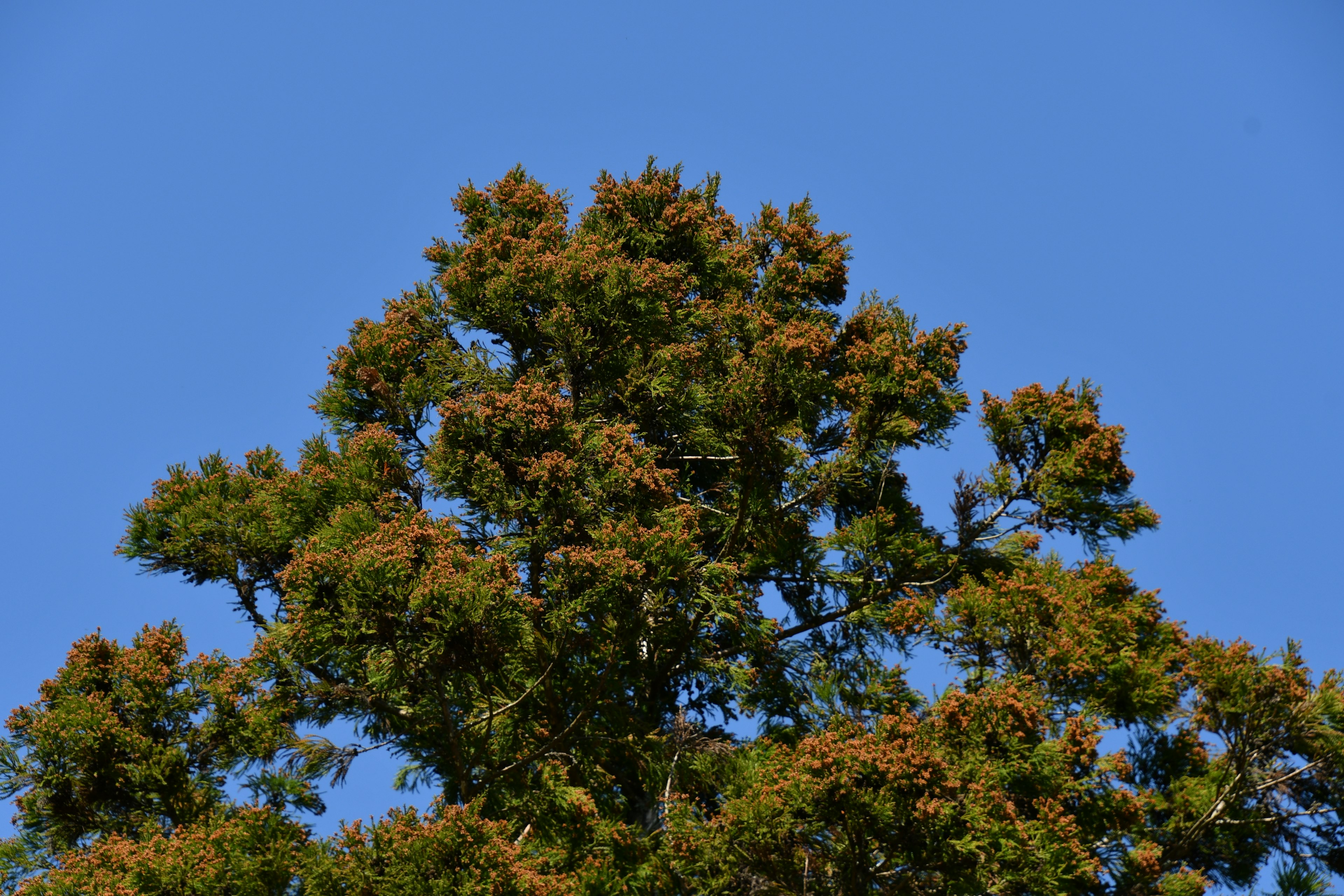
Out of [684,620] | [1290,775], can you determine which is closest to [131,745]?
[684,620]

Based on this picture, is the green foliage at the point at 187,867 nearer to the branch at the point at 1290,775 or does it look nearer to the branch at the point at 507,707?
the branch at the point at 507,707

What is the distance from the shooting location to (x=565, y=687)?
42.7 feet

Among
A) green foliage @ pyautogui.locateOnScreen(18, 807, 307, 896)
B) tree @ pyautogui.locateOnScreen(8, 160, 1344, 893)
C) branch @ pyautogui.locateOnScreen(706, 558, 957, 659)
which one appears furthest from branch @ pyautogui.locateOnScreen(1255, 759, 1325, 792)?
green foliage @ pyautogui.locateOnScreen(18, 807, 307, 896)

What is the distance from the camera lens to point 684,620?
13000mm

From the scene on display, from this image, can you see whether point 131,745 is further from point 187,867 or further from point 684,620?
point 684,620

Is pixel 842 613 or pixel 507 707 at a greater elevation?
pixel 842 613

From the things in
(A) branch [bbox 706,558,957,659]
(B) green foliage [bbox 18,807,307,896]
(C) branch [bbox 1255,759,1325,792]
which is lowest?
(B) green foliage [bbox 18,807,307,896]

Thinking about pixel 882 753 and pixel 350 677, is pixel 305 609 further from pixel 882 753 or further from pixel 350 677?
pixel 882 753

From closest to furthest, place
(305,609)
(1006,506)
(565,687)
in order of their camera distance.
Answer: (305,609)
(565,687)
(1006,506)

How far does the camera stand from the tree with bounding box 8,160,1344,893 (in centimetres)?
1029

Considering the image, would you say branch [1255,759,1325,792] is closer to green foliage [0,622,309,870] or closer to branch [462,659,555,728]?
branch [462,659,555,728]

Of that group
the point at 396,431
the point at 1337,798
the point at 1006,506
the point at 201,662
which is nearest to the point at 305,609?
the point at 201,662

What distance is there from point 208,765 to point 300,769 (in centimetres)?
92

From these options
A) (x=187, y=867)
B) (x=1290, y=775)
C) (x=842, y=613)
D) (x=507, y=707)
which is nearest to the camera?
(x=187, y=867)
